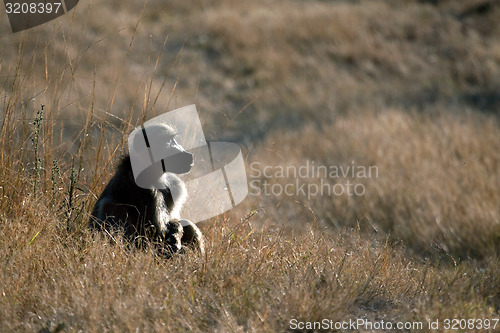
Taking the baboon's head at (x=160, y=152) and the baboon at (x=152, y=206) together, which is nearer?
the baboon at (x=152, y=206)

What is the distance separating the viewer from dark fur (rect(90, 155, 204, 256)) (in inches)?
173

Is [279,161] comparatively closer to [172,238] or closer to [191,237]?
[191,237]

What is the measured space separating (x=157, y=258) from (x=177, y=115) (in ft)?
7.10

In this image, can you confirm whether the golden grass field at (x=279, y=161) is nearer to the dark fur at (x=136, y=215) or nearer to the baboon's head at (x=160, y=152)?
the dark fur at (x=136, y=215)

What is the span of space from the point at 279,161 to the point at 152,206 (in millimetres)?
5055

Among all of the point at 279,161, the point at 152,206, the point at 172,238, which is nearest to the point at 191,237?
the point at 172,238

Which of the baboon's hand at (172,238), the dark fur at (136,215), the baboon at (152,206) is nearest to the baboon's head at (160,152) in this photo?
the baboon at (152,206)

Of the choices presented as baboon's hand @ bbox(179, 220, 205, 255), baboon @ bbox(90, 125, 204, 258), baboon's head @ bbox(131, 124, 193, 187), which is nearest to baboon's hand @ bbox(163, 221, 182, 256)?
baboon @ bbox(90, 125, 204, 258)

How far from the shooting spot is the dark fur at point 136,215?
14.4 ft

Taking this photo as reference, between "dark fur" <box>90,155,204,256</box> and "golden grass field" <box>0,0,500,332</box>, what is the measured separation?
20 cm

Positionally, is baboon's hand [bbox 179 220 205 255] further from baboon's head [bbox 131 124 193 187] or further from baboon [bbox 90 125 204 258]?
baboon's head [bbox 131 124 193 187]

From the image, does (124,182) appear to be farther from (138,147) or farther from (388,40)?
(388,40)

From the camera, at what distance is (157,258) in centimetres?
406

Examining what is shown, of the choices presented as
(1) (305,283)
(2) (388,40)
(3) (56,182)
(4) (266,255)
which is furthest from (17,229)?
(2) (388,40)
